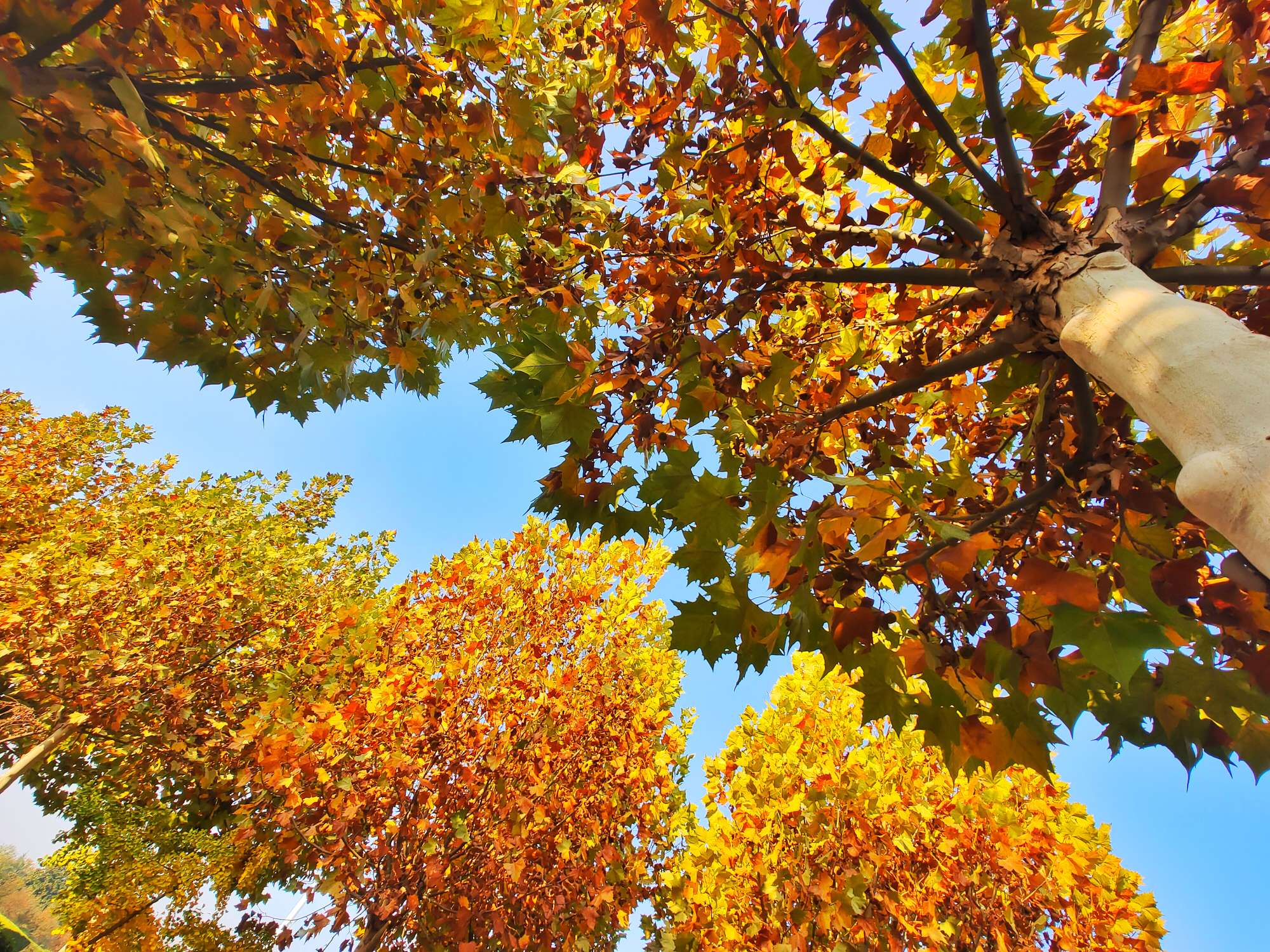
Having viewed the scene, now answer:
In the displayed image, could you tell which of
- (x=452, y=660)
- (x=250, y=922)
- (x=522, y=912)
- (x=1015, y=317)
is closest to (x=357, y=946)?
(x=522, y=912)

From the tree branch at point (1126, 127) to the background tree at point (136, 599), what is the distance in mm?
7031

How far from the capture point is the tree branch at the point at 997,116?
5.07ft

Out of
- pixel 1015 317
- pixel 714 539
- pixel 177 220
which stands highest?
pixel 177 220

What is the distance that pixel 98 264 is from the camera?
2.44 meters

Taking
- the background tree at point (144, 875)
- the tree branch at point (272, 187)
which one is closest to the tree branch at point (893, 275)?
the tree branch at point (272, 187)

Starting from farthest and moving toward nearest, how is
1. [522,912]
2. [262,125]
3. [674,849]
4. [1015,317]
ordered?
[674,849], [522,912], [262,125], [1015,317]

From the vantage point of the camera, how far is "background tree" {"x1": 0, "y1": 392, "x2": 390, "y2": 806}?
21.4 ft

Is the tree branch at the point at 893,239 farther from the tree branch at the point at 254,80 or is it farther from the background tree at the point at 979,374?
the tree branch at the point at 254,80

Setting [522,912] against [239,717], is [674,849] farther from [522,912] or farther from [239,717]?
[239,717]

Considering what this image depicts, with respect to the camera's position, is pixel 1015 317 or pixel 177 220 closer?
pixel 1015 317

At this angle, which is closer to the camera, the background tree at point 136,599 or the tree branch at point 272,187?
the tree branch at point 272,187

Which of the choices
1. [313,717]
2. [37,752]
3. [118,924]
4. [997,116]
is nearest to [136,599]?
[37,752]

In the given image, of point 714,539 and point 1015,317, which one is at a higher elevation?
point 1015,317

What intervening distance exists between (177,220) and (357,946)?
6.03 meters
